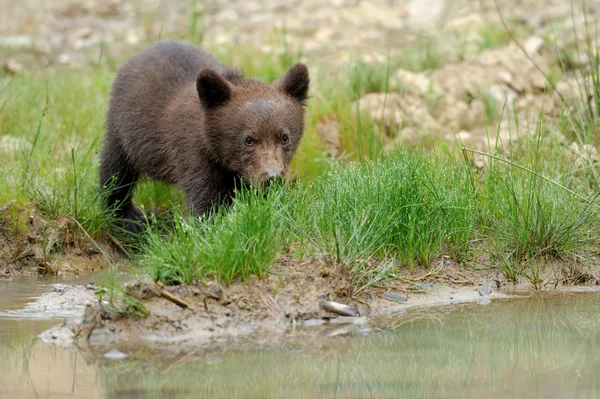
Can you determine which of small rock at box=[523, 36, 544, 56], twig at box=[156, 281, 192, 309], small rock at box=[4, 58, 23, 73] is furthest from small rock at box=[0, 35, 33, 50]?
twig at box=[156, 281, 192, 309]

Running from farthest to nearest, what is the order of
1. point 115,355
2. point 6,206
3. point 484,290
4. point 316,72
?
point 316,72
point 6,206
point 484,290
point 115,355

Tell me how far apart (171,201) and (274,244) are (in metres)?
2.83

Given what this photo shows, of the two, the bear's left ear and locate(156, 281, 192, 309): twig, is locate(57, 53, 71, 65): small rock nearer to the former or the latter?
the bear's left ear

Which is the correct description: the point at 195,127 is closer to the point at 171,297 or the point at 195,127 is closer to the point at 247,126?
the point at 247,126

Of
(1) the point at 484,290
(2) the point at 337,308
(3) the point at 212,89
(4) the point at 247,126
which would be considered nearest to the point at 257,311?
(2) the point at 337,308

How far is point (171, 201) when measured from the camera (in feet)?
28.7

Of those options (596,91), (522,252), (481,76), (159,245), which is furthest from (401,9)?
(159,245)

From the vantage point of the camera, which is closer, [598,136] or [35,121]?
[598,136]

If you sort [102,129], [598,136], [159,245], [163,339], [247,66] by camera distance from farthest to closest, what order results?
[247,66] → [102,129] → [598,136] → [159,245] → [163,339]

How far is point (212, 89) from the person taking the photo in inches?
286

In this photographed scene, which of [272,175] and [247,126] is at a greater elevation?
[247,126]

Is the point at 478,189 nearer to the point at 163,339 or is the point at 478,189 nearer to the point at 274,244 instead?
the point at 274,244

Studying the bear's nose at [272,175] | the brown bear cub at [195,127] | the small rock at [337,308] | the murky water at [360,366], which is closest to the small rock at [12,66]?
the brown bear cub at [195,127]

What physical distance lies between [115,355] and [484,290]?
9.04ft
